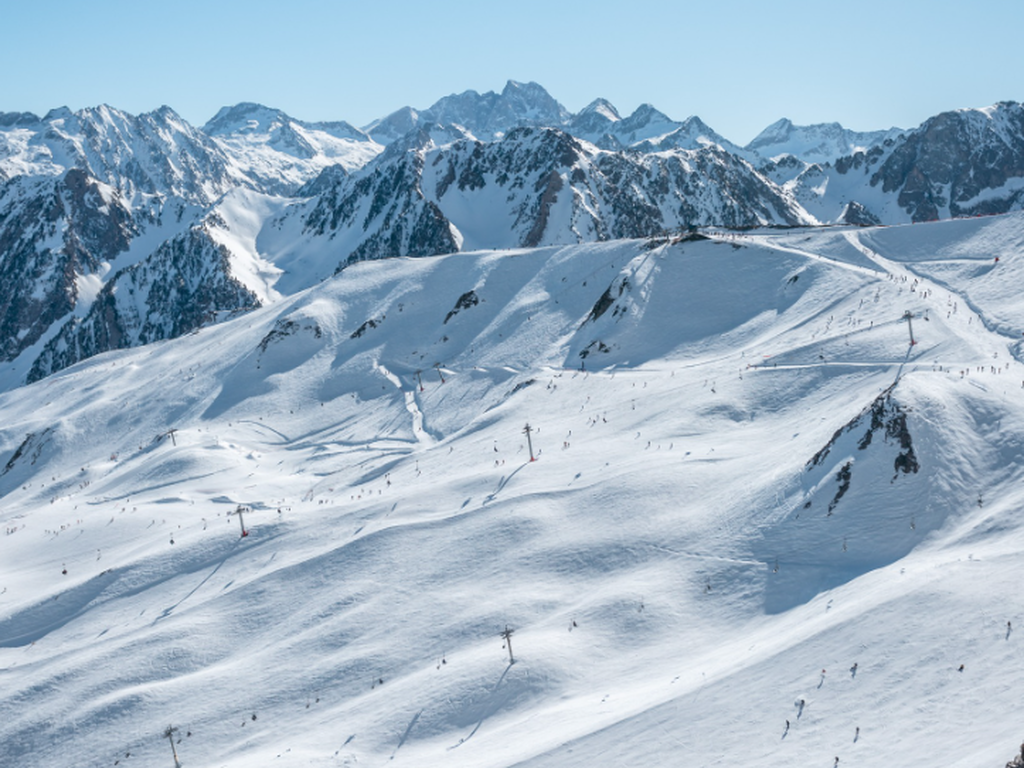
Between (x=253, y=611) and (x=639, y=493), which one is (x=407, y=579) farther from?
(x=639, y=493)

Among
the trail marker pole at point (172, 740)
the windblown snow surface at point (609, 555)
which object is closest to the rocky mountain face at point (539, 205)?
the windblown snow surface at point (609, 555)

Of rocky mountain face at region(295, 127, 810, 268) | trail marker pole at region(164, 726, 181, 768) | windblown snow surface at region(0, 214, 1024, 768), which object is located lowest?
trail marker pole at region(164, 726, 181, 768)

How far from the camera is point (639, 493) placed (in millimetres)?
38125

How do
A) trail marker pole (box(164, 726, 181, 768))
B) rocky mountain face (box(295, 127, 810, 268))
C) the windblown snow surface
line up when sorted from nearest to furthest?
1. the windblown snow surface
2. trail marker pole (box(164, 726, 181, 768))
3. rocky mountain face (box(295, 127, 810, 268))

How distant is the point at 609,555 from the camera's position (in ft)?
113

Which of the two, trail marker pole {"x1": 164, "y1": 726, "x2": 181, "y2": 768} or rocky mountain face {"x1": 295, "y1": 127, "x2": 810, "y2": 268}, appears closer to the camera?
trail marker pole {"x1": 164, "y1": 726, "x2": 181, "y2": 768}

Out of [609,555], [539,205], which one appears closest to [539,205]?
[539,205]

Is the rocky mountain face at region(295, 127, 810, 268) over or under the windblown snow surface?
over

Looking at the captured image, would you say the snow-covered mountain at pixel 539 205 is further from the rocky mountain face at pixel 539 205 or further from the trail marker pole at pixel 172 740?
the trail marker pole at pixel 172 740

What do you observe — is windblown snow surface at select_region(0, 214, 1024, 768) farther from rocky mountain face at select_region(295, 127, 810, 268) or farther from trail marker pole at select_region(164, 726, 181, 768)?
rocky mountain face at select_region(295, 127, 810, 268)

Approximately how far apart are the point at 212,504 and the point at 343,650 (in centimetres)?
2698

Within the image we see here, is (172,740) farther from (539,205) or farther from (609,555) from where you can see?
(539,205)

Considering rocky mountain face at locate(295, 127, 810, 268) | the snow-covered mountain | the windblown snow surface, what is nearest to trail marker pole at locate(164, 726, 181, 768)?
the windblown snow surface

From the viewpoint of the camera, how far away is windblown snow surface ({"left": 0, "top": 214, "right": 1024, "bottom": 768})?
72.7 feet
